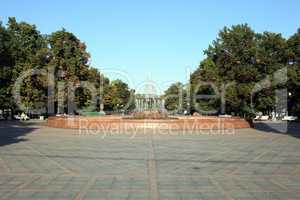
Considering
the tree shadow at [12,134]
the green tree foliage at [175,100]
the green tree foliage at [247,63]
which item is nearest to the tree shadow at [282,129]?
the green tree foliage at [247,63]

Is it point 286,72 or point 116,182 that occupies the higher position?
point 286,72

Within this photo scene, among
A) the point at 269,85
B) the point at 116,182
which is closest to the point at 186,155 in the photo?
the point at 116,182

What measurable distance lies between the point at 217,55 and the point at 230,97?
5.14 metres

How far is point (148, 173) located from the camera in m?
11.6

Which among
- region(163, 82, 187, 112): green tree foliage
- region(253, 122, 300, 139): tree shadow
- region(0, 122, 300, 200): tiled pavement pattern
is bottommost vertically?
region(0, 122, 300, 200): tiled pavement pattern

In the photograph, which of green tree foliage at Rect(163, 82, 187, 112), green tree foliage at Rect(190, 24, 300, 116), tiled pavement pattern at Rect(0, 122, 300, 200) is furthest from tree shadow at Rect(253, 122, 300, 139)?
green tree foliage at Rect(163, 82, 187, 112)

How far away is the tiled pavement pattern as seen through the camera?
909cm

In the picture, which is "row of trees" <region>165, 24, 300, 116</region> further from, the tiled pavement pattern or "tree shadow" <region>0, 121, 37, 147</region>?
the tiled pavement pattern

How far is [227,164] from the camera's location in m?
13.7

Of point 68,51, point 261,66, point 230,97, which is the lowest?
point 230,97

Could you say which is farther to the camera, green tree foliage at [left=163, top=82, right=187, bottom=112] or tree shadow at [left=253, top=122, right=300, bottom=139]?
green tree foliage at [left=163, top=82, right=187, bottom=112]

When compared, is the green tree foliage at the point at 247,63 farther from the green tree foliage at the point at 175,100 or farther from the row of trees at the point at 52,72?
the green tree foliage at the point at 175,100

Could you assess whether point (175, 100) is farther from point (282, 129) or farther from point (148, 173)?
point (148, 173)

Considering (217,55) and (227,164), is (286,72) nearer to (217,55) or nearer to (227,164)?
(217,55)
